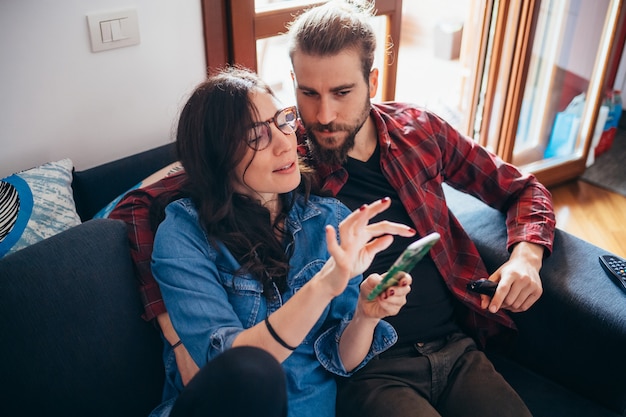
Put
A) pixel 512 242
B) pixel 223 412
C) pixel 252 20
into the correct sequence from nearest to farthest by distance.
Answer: pixel 223 412, pixel 512 242, pixel 252 20

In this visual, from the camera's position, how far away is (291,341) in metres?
0.96

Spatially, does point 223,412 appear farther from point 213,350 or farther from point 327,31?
point 327,31

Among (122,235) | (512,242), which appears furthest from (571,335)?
(122,235)

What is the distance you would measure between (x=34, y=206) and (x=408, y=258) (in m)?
0.80

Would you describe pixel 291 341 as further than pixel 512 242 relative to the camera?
No

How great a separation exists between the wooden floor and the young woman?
1694 mm

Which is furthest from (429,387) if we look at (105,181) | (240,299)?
(105,181)

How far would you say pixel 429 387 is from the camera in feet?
4.21

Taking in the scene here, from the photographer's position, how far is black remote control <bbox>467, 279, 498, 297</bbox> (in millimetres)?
1344

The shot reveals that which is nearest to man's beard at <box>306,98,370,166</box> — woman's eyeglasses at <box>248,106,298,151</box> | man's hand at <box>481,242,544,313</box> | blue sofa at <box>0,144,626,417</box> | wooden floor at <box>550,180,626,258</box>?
woman's eyeglasses at <box>248,106,298,151</box>

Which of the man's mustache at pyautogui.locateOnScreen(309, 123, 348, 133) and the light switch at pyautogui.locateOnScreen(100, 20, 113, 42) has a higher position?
the light switch at pyautogui.locateOnScreen(100, 20, 113, 42)

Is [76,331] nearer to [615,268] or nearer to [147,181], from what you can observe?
[147,181]

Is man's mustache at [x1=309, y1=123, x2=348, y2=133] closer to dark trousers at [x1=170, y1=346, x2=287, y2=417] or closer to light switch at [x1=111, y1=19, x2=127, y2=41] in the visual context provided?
light switch at [x1=111, y1=19, x2=127, y2=41]

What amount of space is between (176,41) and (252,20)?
0.23 metres
